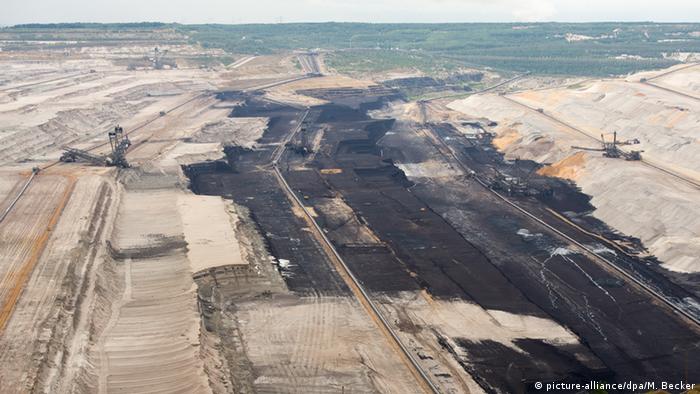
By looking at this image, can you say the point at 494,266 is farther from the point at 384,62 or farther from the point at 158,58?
the point at 158,58

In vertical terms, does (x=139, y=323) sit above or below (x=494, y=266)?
above

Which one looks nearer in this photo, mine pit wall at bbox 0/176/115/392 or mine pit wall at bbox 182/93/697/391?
mine pit wall at bbox 0/176/115/392

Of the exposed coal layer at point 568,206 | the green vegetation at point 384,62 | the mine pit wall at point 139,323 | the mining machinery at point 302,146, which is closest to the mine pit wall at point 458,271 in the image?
the exposed coal layer at point 568,206

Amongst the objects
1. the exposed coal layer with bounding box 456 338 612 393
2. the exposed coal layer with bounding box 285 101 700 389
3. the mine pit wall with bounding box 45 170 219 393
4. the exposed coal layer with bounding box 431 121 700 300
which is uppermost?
→ the mine pit wall with bounding box 45 170 219 393

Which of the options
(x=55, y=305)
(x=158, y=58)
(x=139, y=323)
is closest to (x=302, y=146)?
(x=139, y=323)

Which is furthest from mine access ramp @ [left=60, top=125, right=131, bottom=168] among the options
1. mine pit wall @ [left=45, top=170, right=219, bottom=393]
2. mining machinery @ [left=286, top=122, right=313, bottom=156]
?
mining machinery @ [left=286, top=122, right=313, bottom=156]

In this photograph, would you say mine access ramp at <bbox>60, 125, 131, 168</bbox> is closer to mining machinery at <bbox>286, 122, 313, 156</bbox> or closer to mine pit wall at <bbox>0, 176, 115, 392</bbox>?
mine pit wall at <bbox>0, 176, 115, 392</bbox>
